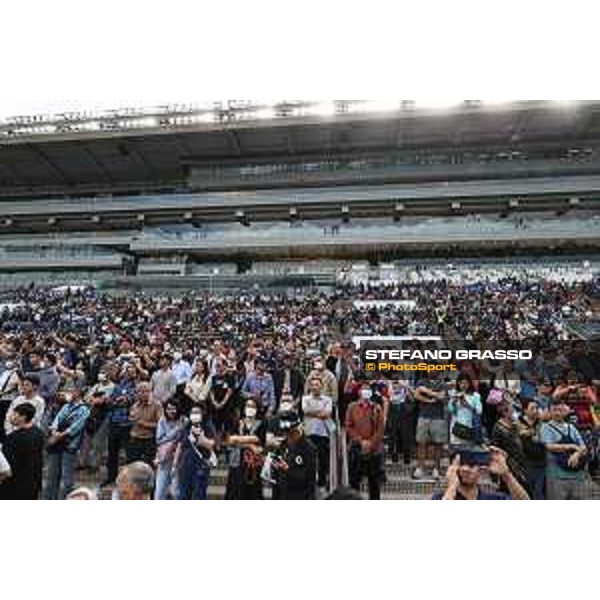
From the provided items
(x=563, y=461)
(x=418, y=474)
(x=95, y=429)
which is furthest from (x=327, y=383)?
(x=95, y=429)

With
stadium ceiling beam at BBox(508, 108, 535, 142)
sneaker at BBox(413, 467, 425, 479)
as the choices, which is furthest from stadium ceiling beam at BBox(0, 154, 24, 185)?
sneaker at BBox(413, 467, 425, 479)

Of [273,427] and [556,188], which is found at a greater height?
[556,188]

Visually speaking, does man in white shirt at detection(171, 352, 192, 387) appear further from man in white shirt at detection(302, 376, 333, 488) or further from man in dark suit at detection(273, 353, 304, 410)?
man in white shirt at detection(302, 376, 333, 488)

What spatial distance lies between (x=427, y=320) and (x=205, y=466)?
503 cm

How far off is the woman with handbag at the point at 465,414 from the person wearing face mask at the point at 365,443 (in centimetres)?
59

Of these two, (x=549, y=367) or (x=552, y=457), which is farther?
(x=549, y=367)

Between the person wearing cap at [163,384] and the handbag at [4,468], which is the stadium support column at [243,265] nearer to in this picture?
the person wearing cap at [163,384]

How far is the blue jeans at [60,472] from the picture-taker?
4.84 meters

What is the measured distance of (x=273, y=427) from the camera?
4543mm

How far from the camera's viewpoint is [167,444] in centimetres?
468

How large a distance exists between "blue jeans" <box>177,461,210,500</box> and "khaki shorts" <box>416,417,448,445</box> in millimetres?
1958

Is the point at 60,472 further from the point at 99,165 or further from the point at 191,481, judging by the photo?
the point at 99,165
